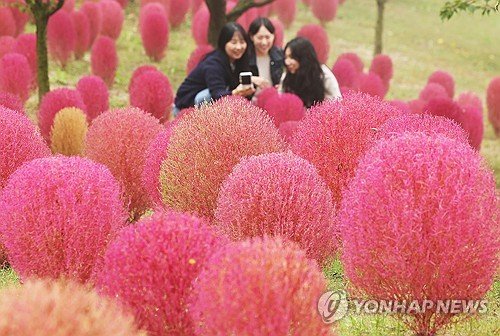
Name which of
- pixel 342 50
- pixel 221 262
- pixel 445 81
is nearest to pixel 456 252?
pixel 221 262

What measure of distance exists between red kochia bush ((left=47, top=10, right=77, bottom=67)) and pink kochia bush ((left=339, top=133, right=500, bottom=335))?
8.92m

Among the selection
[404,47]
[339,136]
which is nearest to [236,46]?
[339,136]

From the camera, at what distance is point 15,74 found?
9.15m

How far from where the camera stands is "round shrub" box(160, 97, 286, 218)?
15.8 ft

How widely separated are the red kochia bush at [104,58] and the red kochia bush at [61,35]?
0.63m

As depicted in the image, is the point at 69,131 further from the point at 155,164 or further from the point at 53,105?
the point at 155,164

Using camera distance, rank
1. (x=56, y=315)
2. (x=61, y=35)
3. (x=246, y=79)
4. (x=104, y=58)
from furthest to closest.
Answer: (x=61, y=35), (x=104, y=58), (x=246, y=79), (x=56, y=315)

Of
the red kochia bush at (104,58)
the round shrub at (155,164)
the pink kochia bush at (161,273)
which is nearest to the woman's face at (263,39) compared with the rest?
the round shrub at (155,164)

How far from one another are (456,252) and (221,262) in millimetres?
1047

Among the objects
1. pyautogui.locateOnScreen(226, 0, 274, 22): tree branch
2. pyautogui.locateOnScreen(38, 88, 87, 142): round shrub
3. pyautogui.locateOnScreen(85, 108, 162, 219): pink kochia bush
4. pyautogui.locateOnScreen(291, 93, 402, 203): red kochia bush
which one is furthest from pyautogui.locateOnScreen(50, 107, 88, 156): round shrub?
pyautogui.locateOnScreen(226, 0, 274, 22): tree branch

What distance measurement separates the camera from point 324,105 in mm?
5098

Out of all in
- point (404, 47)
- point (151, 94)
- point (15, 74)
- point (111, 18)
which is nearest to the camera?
point (151, 94)

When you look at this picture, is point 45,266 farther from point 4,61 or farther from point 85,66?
point 85,66

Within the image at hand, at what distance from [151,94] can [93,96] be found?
60cm
